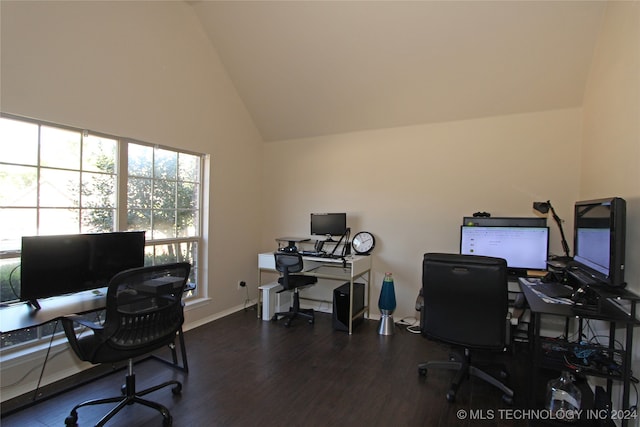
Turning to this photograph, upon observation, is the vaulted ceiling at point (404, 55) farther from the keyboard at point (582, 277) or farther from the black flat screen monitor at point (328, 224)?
the keyboard at point (582, 277)

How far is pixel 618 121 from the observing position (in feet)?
7.52

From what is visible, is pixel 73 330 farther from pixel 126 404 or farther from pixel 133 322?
pixel 126 404

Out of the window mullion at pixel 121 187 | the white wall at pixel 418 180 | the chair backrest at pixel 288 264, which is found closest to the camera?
the window mullion at pixel 121 187

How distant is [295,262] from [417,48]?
2.75 metres

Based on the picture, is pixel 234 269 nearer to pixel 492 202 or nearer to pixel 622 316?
pixel 492 202

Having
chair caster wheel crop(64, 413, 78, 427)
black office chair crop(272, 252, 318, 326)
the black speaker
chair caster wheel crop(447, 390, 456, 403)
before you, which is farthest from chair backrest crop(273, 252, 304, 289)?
chair caster wheel crop(64, 413, 78, 427)

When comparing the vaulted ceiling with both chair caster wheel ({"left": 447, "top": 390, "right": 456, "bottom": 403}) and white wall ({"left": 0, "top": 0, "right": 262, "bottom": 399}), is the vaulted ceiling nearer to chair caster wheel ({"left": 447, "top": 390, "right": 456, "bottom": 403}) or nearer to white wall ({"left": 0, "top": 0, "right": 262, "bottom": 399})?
white wall ({"left": 0, "top": 0, "right": 262, "bottom": 399})

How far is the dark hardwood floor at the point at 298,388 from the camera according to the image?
215 centimetres

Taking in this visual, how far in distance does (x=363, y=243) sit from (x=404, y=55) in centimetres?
230

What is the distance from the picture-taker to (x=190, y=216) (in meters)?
3.96

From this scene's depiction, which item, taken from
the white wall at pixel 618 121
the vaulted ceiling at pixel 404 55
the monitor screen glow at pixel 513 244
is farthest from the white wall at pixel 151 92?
the white wall at pixel 618 121

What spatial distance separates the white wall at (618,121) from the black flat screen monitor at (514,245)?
0.59 metres

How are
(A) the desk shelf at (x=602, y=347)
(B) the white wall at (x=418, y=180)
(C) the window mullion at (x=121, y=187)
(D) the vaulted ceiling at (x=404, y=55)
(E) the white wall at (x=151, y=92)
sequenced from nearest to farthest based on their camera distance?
(A) the desk shelf at (x=602, y=347)
(E) the white wall at (x=151, y=92)
(D) the vaulted ceiling at (x=404, y=55)
(C) the window mullion at (x=121, y=187)
(B) the white wall at (x=418, y=180)

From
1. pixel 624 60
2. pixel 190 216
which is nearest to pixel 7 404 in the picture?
pixel 190 216
